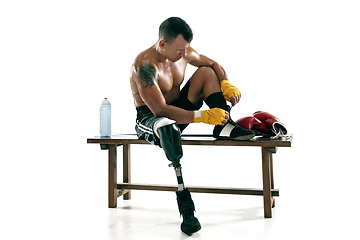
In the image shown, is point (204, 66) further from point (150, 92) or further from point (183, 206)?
point (183, 206)

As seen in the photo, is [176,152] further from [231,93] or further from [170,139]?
[231,93]

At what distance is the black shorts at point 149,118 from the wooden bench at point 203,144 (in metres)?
0.09

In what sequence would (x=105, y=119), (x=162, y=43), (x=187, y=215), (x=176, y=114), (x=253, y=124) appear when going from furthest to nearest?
(x=105, y=119)
(x=253, y=124)
(x=162, y=43)
(x=176, y=114)
(x=187, y=215)

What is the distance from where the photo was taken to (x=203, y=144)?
8.48 feet

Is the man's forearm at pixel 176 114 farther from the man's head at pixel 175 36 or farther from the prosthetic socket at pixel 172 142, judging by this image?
the man's head at pixel 175 36

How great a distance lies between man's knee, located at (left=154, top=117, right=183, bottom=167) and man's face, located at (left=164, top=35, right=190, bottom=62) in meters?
0.55

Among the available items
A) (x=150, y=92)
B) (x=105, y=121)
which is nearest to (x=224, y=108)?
(x=150, y=92)

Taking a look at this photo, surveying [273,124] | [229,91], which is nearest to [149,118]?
[229,91]

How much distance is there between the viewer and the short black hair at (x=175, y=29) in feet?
8.25

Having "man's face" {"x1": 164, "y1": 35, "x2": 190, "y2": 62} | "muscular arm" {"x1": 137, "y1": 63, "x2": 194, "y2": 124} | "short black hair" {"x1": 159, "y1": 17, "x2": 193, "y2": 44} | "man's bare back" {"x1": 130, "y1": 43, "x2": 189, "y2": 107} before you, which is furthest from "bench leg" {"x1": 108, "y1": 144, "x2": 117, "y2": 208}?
"short black hair" {"x1": 159, "y1": 17, "x2": 193, "y2": 44}

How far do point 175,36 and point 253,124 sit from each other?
35.6 inches

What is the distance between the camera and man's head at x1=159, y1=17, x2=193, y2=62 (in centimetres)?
252

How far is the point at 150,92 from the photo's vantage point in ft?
8.22

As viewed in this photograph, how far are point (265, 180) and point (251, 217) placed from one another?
0.30 metres
